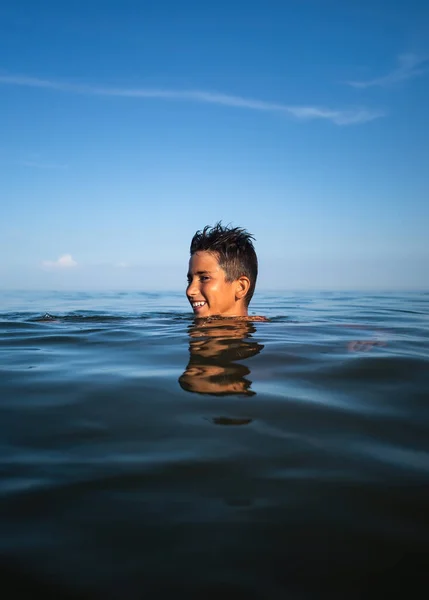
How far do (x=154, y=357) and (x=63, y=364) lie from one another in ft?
2.13

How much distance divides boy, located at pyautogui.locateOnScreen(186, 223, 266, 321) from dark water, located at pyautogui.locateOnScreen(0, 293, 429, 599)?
309cm

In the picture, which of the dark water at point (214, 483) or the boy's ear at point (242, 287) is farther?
the boy's ear at point (242, 287)

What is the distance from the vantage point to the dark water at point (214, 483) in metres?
0.87

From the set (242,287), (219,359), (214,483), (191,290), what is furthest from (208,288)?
(214,483)

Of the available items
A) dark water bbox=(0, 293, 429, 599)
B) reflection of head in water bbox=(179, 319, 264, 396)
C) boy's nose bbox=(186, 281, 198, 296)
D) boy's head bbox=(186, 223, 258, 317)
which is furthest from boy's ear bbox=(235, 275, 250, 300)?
dark water bbox=(0, 293, 429, 599)

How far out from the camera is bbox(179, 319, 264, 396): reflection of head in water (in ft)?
7.36

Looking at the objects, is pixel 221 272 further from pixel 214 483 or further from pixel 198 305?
pixel 214 483

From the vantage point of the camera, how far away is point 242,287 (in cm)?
616

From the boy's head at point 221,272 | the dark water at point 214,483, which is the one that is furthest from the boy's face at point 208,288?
the dark water at point 214,483

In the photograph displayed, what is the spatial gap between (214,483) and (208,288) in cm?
453

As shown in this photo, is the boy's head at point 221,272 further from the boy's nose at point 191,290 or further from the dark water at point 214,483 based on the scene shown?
the dark water at point 214,483

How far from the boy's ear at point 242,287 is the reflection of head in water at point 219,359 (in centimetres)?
107

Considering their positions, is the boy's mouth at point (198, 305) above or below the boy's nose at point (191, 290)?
below

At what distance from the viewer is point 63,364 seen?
302 cm
